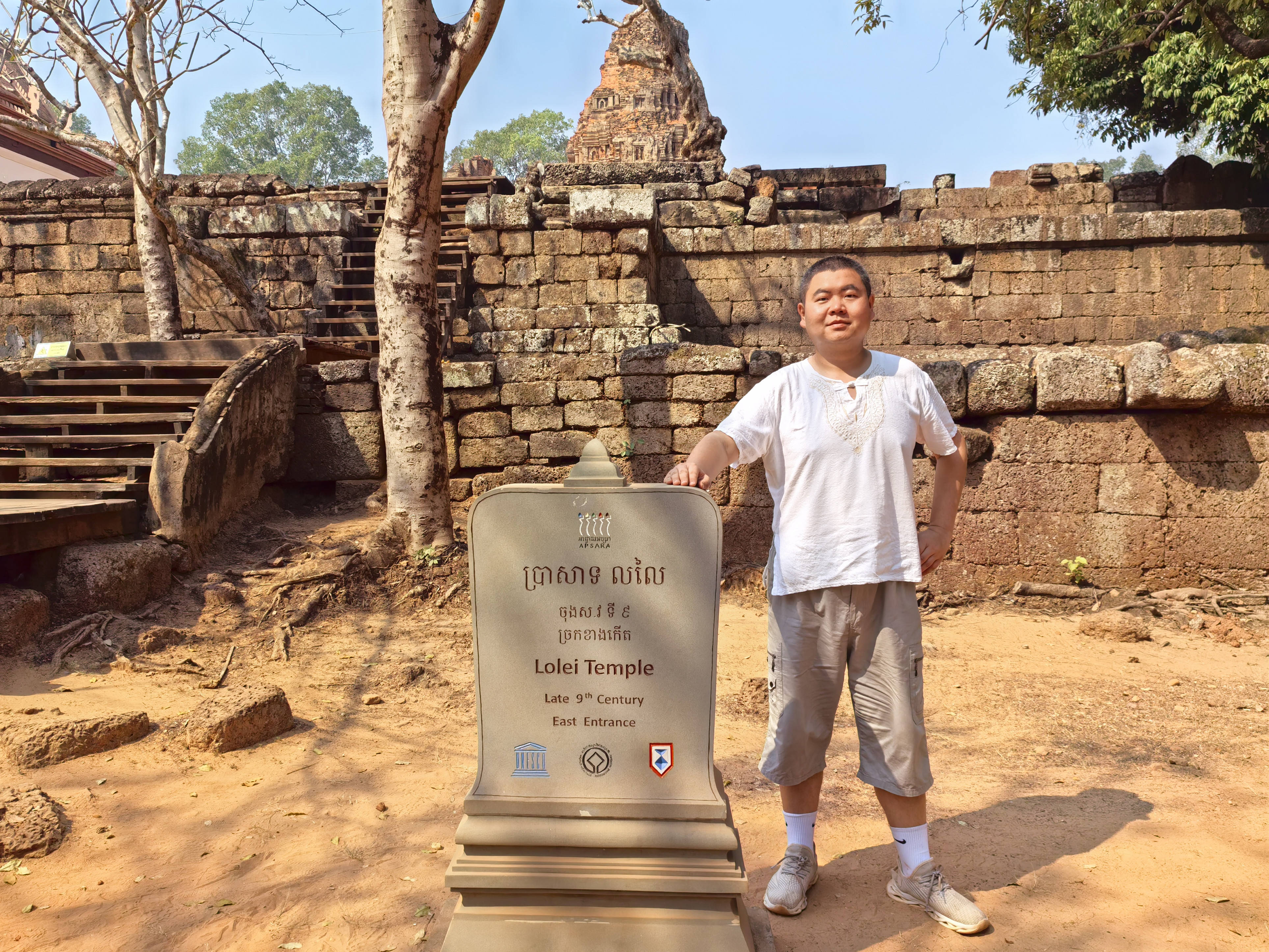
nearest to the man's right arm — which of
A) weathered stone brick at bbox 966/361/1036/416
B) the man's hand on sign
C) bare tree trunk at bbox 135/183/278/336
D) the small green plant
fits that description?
the man's hand on sign

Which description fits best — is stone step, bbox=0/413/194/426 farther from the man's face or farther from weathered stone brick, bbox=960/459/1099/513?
weathered stone brick, bbox=960/459/1099/513

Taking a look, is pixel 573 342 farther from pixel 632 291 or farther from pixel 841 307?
pixel 841 307

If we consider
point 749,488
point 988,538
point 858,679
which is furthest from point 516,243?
point 858,679

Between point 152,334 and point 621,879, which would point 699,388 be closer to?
point 621,879

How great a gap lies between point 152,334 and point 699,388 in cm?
782

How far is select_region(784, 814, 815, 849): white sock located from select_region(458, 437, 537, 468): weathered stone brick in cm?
485

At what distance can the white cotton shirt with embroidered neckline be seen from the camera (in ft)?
8.02

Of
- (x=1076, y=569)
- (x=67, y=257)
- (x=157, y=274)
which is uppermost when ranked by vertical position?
(x=67, y=257)

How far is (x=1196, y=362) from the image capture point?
19.1 ft

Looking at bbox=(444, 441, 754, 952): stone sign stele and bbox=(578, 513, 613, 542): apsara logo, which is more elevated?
bbox=(578, 513, 613, 542): apsara logo

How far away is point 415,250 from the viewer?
21.0 ft

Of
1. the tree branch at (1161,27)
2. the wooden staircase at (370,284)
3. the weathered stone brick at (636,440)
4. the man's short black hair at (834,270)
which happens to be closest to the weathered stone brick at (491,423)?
the weathered stone brick at (636,440)

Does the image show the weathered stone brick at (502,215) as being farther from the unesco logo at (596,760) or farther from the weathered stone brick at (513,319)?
the unesco logo at (596,760)

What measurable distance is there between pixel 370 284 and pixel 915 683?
10835 millimetres
